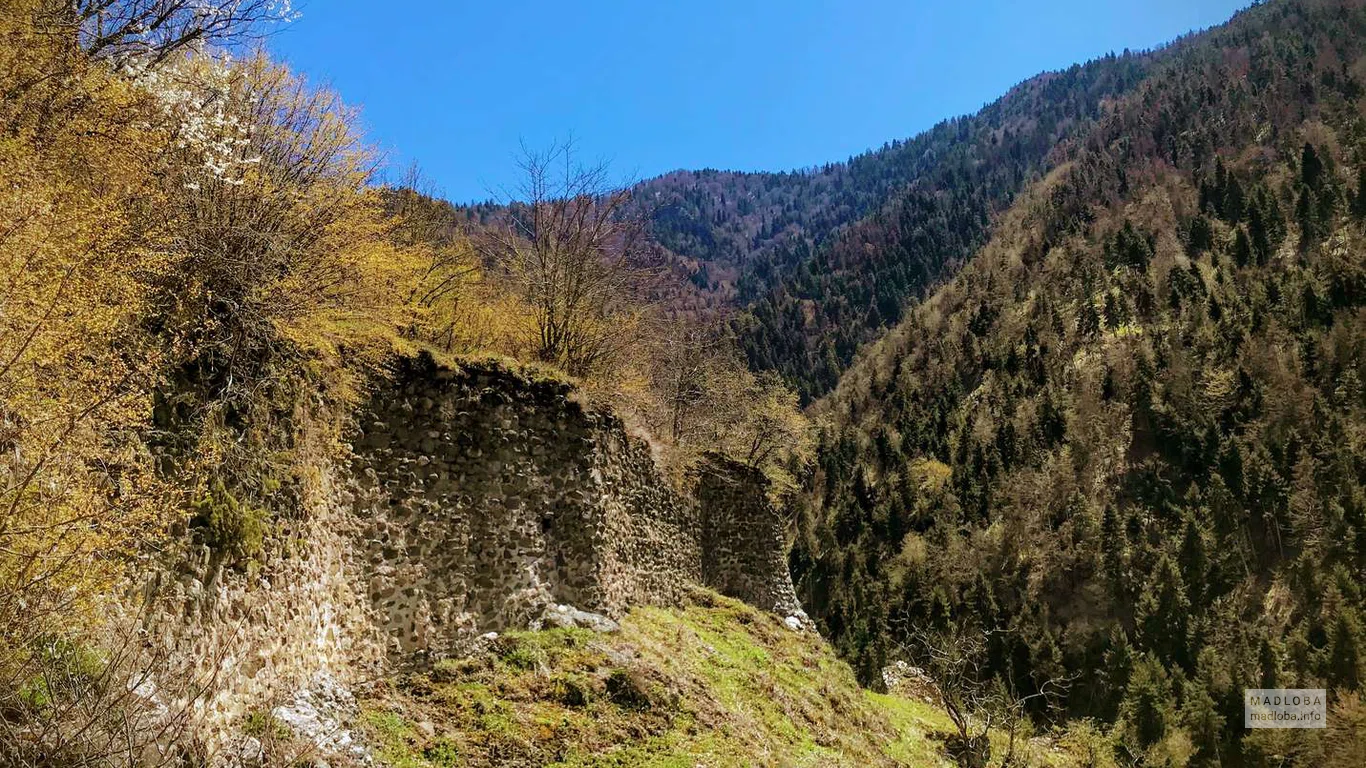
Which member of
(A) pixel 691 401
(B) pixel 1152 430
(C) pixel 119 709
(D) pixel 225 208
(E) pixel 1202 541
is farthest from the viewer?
(B) pixel 1152 430

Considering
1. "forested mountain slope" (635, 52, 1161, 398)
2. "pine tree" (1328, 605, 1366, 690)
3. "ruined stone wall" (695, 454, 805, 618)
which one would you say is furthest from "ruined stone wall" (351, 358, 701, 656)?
"forested mountain slope" (635, 52, 1161, 398)

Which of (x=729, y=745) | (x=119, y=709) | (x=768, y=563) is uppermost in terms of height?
(x=768, y=563)

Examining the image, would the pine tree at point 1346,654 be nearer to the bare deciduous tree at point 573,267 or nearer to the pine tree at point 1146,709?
the pine tree at point 1146,709

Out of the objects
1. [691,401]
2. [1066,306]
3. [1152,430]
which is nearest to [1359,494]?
[1152,430]

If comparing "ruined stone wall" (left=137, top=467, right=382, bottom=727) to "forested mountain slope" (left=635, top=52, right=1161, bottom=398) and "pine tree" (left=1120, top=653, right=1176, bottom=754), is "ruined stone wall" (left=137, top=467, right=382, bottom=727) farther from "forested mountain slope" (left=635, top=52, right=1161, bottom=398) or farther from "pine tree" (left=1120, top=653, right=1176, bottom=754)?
"forested mountain slope" (left=635, top=52, right=1161, bottom=398)

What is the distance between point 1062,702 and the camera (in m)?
Answer: 56.1

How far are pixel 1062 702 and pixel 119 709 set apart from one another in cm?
6466

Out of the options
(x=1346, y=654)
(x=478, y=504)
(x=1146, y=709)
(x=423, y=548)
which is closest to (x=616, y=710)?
(x=423, y=548)

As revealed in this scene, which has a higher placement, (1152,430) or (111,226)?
(1152,430)

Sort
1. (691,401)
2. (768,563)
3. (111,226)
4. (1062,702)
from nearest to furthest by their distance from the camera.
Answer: (111,226), (768,563), (691,401), (1062,702)

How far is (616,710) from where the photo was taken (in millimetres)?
9844

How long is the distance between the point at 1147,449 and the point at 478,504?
260 feet

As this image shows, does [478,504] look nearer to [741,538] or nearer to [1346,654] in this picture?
[741,538]

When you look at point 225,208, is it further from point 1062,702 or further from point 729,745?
point 1062,702
